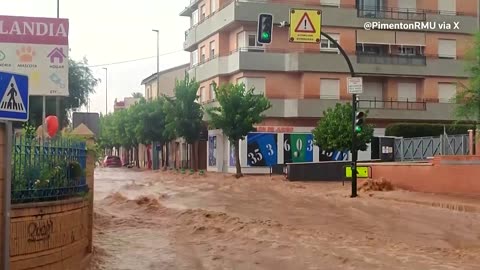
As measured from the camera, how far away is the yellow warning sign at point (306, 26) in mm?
26297

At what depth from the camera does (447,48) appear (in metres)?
52.8

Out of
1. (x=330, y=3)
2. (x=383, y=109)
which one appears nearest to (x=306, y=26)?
(x=330, y=3)

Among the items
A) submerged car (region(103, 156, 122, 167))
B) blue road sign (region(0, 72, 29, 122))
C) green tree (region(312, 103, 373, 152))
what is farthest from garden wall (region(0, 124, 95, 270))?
submerged car (region(103, 156, 122, 167))

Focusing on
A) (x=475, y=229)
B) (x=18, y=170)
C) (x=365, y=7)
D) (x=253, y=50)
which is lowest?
(x=475, y=229)

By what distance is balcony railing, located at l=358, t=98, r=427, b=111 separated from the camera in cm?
5119

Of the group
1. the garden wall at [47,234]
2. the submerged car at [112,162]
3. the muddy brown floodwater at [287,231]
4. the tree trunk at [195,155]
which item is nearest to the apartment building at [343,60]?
the tree trunk at [195,155]

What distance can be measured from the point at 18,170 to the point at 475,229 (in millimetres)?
13334

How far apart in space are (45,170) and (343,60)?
4246 centimetres

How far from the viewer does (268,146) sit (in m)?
48.9

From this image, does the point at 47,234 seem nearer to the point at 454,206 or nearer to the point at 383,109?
the point at 454,206

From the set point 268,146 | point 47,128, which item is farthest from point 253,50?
point 47,128

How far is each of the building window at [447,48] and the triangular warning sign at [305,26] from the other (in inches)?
1136

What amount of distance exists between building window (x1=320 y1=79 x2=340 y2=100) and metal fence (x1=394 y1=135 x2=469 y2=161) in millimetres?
8592

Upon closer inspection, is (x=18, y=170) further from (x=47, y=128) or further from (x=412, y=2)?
(x=412, y=2)
